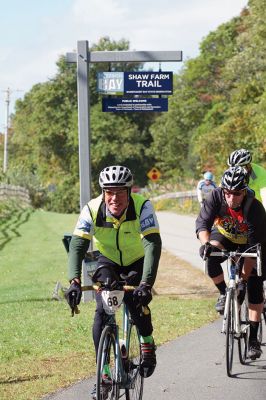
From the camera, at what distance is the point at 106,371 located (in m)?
5.62

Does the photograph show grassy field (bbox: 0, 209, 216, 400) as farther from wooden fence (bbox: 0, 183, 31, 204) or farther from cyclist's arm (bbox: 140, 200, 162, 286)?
wooden fence (bbox: 0, 183, 31, 204)

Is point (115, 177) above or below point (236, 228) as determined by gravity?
above

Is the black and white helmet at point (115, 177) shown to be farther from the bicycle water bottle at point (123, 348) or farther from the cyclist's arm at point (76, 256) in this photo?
the bicycle water bottle at point (123, 348)

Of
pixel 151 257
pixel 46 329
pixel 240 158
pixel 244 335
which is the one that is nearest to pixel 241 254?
pixel 244 335

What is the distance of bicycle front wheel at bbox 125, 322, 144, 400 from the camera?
607 cm

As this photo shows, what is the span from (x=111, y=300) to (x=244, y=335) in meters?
2.63

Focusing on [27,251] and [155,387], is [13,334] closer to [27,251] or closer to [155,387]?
[155,387]

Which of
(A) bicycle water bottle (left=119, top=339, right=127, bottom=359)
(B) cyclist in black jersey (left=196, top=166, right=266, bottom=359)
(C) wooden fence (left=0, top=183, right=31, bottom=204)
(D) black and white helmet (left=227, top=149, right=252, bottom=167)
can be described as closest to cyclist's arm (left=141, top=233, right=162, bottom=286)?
(A) bicycle water bottle (left=119, top=339, right=127, bottom=359)

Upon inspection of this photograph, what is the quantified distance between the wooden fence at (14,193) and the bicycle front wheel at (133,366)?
37.3 m

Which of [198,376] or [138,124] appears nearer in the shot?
[198,376]

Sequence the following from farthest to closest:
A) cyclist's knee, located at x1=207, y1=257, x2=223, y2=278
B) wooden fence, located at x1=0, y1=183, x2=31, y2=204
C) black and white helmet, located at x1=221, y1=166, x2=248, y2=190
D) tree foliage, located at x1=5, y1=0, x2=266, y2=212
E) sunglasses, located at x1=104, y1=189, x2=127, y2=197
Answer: tree foliage, located at x1=5, y1=0, x2=266, y2=212, wooden fence, located at x1=0, y1=183, x2=31, y2=204, cyclist's knee, located at x1=207, y1=257, x2=223, y2=278, black and white helmet, located at x1=221, y1=166, x2=248, y2=190, sunglasses, located at x1=104, y1=189, x2=127, y2=197

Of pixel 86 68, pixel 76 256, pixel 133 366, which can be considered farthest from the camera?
pixel 86 68

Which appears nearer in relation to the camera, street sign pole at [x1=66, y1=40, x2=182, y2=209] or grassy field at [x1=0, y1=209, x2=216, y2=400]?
grassy field at [x1=0, y1=209, x2=216, y2=400]

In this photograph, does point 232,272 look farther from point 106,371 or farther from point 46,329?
point 46,329
